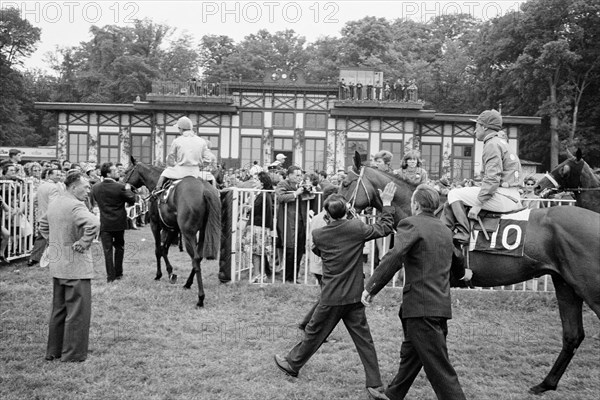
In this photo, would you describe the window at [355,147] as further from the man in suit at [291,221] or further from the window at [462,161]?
the man in suit at [291,221]

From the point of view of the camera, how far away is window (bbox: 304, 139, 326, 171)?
1359 inches

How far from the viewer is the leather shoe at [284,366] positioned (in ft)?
18.7

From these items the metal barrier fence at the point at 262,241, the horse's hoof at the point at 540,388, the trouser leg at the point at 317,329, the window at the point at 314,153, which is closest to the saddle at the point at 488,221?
the horse's hoof at the point at 540,388

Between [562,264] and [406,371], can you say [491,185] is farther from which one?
[406,371]

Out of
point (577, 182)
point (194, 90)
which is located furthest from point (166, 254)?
point (194, 90)

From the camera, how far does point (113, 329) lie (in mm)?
7180

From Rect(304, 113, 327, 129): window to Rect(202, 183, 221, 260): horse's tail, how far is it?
1004 inches

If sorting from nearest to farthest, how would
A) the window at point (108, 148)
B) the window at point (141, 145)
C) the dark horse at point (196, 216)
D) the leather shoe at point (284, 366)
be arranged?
1. the leather shoe at point (284, 366)
2. the dark horse at point (196, 216)
3. the window at point (108, 148)
4. the window at point (141, 145)

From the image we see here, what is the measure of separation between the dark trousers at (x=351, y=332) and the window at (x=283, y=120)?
97.0 ft

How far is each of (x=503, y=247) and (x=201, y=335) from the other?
3.93 meters

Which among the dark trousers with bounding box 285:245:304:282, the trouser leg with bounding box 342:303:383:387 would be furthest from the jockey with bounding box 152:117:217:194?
the trouser leg with bounding box 342:303:383:387

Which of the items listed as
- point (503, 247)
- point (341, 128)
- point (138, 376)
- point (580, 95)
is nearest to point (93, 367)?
point (138, 376)

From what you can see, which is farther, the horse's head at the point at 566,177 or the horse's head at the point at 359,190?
the horse's head at the point at 566,177

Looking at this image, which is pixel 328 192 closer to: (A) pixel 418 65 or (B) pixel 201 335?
(B) pixel 201 335
